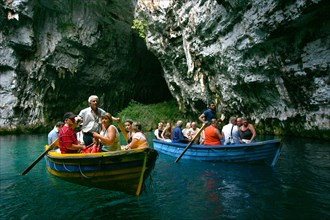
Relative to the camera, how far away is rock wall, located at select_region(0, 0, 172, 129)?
25.0 meters

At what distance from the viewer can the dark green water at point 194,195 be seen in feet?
18.3

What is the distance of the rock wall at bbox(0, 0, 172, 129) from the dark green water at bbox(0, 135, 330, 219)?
18088 millimetres

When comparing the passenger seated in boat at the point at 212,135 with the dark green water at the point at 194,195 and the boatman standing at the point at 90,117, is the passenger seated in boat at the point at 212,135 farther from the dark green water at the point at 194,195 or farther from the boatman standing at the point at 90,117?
the boatman standing at the point at 90,117

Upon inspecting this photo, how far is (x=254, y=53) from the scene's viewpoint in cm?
1527

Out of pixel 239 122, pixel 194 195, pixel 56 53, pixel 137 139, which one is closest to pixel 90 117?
pixel 137 139

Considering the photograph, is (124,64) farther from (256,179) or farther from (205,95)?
(256,179)

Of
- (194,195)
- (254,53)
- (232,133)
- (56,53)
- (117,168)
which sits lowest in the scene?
(194,195)

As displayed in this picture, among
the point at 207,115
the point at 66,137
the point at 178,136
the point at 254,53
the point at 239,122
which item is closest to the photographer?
the point at 66,137

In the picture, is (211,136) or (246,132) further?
(246,132)

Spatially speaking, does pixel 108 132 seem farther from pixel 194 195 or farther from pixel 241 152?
pixel 241 152

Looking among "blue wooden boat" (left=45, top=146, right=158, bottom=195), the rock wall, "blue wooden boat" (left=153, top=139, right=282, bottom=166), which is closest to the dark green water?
"blue wooden boat" (left=153, top=139, right=282, bottom=166)

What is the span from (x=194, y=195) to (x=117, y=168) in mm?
1867

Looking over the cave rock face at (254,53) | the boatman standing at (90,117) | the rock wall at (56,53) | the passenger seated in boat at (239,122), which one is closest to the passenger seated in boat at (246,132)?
the passenger seated in boat at (239,122)

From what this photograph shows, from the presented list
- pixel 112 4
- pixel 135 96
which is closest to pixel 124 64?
pixel 135 96
